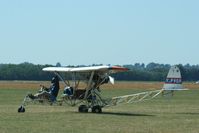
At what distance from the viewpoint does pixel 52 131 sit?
20.9 metres

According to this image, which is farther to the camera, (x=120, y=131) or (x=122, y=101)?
(x=122, y=101)

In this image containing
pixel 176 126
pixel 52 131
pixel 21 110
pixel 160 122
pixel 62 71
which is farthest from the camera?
pixel 62 71

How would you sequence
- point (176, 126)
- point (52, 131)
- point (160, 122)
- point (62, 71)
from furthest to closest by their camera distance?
point (62, 71) → point (160, 122) → point (176, 126) → point (52, 131)

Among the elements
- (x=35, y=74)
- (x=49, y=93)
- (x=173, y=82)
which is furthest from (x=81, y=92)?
(x=35, y=74)

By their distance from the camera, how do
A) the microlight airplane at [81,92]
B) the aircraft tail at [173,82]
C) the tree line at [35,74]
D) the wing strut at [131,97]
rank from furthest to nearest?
the tree line at [35,74]
the aircraft tail at [173,82]
the wing strut at [131,97]
the microlight airplane at [81,92]

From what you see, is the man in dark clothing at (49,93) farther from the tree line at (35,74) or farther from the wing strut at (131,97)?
the tree line at (35,74)

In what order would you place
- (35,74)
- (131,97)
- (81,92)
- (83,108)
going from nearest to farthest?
1. (83,108)
2. (81,92)
3. (131,97)
4. (35,74)

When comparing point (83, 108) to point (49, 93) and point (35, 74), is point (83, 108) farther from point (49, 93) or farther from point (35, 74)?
point (35, 74)

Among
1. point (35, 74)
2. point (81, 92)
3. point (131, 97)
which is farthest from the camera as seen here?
point (35, 74)

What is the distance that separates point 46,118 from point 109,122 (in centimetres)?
322

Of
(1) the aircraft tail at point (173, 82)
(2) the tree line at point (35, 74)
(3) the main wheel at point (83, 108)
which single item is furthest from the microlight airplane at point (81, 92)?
(2) the tree line at point (35, 74)

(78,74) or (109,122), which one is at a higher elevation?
(78,74)

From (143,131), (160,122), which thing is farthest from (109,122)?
(143,131)

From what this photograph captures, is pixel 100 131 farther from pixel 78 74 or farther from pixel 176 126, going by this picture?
pixel 78 74
